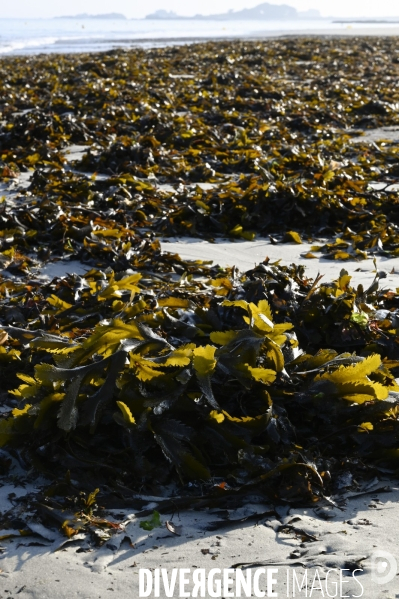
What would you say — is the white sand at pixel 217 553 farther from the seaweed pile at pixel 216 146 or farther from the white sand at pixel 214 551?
the seaweed pile at pixel 216 146

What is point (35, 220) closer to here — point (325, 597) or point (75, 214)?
point (75, 214)

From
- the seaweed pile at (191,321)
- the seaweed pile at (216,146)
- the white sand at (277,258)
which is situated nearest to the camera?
the seaweed pile at (191,321)

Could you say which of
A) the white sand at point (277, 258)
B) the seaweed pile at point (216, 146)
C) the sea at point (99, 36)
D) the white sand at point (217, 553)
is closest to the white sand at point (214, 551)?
the white sand at point (217, 553)

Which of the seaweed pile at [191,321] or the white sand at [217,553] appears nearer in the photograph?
the white sand at [217,553]

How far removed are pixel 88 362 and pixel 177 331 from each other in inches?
19.5

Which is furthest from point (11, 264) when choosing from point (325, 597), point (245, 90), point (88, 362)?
point (245, 90)

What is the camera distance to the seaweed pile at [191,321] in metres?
1.79

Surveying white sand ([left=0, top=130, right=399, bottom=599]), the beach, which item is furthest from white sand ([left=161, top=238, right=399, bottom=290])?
white sand ([left=0, top=130, right=399, bottom=599])

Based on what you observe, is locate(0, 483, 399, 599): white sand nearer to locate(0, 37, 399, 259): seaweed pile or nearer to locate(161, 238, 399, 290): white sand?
locate(161, 238, 399, 290): white sand

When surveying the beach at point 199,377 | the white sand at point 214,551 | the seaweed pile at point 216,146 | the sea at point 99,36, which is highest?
the sea at point 99,36

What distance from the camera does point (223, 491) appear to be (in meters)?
1.66

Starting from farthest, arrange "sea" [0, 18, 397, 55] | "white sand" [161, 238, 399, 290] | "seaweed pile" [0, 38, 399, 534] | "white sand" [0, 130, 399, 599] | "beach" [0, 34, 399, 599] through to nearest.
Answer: "sea" [0, 18, 397, 55]
"white sand" [161, 238, 399, 290]
"seaweed pile" [0, 38, 399, 534]
"beach" [0, 34, 399, 599]
"white sand" [0, 130, 399, 599]

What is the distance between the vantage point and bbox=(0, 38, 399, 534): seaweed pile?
5.87ft

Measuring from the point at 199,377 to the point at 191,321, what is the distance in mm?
603
